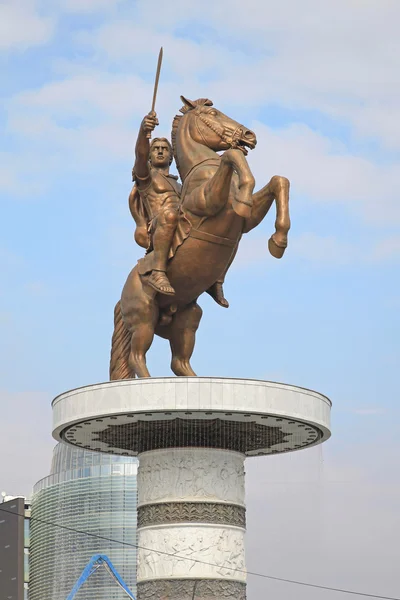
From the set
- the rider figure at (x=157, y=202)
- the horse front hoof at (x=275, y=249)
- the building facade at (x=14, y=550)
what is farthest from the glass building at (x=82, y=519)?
the horse front hoof at (x=275, y=249)

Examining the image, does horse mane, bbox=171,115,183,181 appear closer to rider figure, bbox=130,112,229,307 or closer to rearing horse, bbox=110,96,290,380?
rearing horse, bbox=110,96,290,380

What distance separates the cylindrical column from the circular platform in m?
0.40

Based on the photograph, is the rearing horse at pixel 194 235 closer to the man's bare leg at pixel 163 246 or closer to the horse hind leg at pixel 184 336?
the horse hind leg at pixel 184 336

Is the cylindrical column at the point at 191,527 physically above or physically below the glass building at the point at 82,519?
below

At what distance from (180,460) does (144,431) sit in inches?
33.2

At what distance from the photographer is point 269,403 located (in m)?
21.7

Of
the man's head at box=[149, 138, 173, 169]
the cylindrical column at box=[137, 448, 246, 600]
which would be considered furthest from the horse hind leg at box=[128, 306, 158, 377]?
the man's head at box=[149, 138, 173, 169]

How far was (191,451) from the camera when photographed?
22.5 metres

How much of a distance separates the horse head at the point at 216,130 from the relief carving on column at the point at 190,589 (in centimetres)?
761

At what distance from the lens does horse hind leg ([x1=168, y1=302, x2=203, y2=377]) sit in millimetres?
23625

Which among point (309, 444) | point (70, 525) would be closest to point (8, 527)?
point (70, 525)

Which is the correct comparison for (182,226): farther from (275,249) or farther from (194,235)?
(275,249)

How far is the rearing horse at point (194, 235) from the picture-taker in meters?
21.6

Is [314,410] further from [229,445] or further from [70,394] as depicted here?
[70,394]
